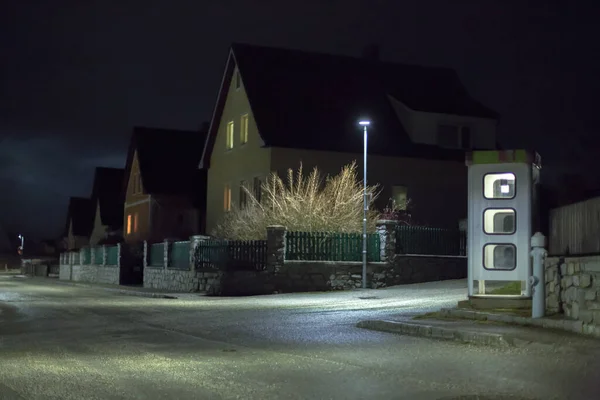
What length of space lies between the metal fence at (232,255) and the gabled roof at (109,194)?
34933 mm

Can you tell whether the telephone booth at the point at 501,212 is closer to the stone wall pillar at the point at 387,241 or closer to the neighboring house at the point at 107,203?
the stone wall pillar at the point at 387,241

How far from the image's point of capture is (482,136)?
3888 cm

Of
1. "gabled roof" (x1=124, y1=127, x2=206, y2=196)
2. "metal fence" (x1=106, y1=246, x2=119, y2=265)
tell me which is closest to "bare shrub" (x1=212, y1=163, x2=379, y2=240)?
"metal fence" (x1=106, y1=246, x2=119, y2=265)

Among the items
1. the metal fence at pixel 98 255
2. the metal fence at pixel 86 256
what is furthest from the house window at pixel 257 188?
the metal fence at pixel 86 256

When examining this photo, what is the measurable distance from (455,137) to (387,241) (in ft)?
42.9

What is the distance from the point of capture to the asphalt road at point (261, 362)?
867 centimetres

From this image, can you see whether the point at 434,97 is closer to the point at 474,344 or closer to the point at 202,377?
the point at 474,344

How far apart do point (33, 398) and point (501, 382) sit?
4.99 meters

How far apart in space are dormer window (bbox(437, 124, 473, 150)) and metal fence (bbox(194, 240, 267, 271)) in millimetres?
14375

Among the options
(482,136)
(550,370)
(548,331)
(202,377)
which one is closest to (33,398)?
(202,377)

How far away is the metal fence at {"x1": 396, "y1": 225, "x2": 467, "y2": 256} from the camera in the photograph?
28.1 meters

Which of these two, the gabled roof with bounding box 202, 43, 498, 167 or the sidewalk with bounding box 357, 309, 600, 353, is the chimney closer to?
the gabled roof with bounding box 202, 43, 498, 167

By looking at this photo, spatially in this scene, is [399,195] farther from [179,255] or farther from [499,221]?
[499,221]

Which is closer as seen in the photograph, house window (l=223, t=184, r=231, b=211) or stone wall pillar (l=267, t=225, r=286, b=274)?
stone wall pillar (l=267, t=225, r=286, b=274)
